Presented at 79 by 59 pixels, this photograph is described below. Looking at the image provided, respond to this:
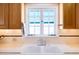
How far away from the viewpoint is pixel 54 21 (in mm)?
2594

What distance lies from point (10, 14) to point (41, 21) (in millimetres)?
455

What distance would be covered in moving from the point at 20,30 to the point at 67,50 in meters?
0.73

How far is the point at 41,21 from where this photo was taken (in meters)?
2.61

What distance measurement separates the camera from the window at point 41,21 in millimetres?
2584

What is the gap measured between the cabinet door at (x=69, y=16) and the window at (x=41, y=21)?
0.14 metres

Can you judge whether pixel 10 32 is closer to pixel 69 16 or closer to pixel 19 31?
pixel 19 31

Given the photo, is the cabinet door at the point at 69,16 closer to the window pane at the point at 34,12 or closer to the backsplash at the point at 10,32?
the window pane at the point at 34,12

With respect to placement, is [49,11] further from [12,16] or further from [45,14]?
[12,16]

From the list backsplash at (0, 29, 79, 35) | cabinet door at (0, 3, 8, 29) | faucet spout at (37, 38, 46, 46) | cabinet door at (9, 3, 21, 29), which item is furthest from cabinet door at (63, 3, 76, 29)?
cabinet door at (0, 3, 8, 29)

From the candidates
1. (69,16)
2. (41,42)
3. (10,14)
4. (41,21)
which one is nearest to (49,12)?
(41,21)

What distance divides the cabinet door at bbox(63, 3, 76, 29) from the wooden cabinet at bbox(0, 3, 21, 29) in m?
0.66

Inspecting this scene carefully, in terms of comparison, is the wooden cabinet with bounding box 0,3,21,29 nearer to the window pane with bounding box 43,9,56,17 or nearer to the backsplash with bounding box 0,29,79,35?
the backsplash with bounding box 0,29,79,35

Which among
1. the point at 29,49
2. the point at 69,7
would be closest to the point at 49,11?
the point at 69,7

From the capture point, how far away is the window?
2.58 m
